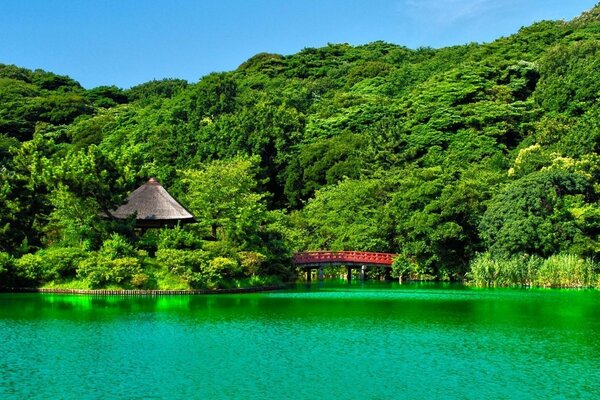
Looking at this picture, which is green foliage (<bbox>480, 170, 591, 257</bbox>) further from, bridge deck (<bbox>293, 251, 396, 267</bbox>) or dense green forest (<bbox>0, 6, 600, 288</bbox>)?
bridge deck (<bbox>293, 251, 396, 267</bbox>)

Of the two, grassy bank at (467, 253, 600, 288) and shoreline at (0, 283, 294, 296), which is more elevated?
grassy bank at (467, 253, 600, 288)

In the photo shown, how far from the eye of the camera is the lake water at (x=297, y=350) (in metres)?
12.3

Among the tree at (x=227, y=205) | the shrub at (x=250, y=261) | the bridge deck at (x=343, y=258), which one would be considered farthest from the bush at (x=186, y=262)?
the bridge deck at (x=343, y=258)

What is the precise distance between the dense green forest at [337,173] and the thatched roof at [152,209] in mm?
645

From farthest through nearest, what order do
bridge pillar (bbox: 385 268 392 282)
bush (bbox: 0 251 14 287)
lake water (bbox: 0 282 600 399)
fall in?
1. bridge pillar (bbox: 385 268 392 282)
2. bush (bbox: 0 251 14 287)
3. lake water (bbox: 0 282 600 399)

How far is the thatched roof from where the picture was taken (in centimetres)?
3397

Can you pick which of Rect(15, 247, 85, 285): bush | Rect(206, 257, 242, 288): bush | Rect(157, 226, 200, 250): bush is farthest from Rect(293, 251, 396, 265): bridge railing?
Rect(15, 247, 85, 285): bush

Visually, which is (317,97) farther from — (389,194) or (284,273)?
(284,273)

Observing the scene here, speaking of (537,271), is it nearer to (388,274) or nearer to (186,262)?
(388,274)

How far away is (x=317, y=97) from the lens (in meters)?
74.8

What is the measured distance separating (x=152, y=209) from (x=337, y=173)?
69.7 feet

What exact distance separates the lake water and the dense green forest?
6.36 metres

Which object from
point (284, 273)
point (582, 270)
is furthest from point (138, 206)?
point (582, 270)

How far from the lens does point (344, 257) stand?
41.1 meters
